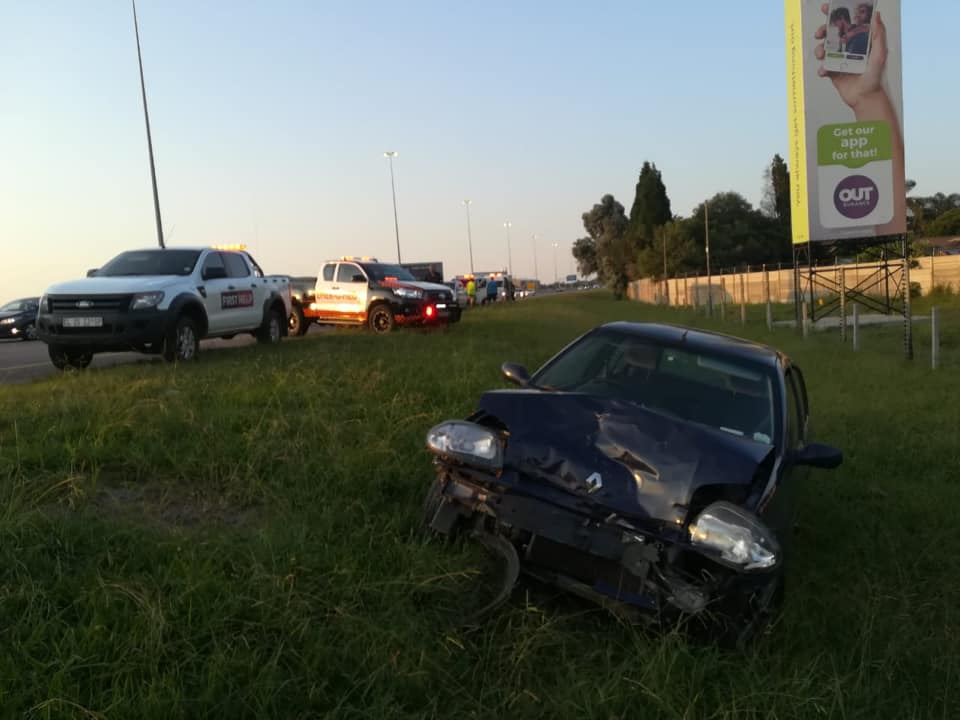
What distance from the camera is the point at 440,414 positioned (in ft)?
23.3

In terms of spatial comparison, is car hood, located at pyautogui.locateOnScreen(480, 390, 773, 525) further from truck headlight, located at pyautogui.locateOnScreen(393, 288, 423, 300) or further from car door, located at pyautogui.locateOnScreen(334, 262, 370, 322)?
car door, located at pyautogui.locateOnScreen(334, 262, 370, 322)

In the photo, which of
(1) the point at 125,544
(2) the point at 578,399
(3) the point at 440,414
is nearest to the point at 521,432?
(2) the point at 578,399

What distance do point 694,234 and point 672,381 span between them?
Answer: 238 feet

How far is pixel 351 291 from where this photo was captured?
18.5 metres

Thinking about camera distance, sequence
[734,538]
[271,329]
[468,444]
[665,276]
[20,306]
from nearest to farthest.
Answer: [734,538] < [468,444] < [271,329] < [20,306] < [665,276]

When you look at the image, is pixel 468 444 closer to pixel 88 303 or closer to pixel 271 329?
pixel 88 303

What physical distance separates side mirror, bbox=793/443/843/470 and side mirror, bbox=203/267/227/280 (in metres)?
8.83

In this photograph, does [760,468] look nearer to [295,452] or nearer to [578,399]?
[578,399]

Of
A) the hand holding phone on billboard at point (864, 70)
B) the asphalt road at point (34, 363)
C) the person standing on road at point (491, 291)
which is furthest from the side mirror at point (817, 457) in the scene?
the person standing on road at point (491, 291)

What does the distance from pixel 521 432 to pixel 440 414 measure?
3.41m

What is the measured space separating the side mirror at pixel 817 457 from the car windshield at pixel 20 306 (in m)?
24.9

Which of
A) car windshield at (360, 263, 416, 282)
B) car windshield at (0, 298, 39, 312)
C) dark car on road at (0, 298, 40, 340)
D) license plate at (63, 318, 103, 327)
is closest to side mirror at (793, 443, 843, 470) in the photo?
license plate at (63, 318, 103, 327)

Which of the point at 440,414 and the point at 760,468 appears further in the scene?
the point at 440,414

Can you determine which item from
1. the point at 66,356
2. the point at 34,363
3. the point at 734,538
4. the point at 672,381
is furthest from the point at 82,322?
the point at 734,538
